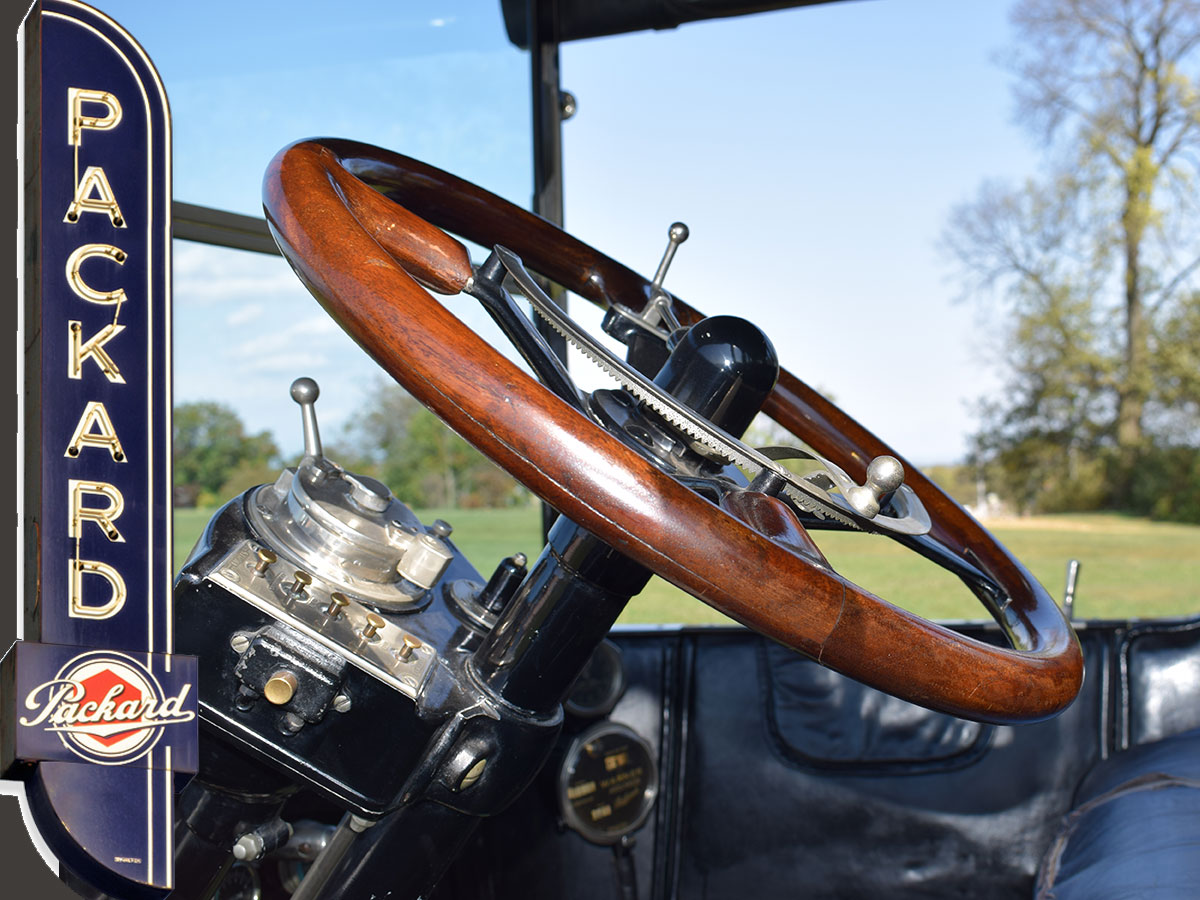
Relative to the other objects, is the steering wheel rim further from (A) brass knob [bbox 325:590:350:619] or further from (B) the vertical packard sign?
(A) brass knob [bbox 325:590:350:619]

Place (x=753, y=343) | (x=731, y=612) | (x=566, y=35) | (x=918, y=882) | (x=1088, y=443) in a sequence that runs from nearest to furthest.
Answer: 1. (x=731, y=612)
2. (x=753, y=343)
3. (x=918, y=882)
4. (x=566, y=35)
5. (x=1088, y=443)

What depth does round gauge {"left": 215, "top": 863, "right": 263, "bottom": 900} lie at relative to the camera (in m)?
1.10

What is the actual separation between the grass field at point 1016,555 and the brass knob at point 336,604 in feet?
0.45

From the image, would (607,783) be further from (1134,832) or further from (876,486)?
(876,486)

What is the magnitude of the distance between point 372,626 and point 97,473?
255 millimetres

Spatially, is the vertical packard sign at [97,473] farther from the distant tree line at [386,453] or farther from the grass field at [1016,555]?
the distant tree line at [386,453]

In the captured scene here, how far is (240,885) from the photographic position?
1115mm

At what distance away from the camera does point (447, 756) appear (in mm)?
890

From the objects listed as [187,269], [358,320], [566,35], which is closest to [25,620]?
[358,320]

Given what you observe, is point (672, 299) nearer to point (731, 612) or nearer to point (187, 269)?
point (731, 612)

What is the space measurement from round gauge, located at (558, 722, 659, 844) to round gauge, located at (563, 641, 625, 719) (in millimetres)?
27

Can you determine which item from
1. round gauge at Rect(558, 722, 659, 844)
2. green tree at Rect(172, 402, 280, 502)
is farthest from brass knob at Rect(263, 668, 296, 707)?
round gauge at Rect(558, 722, 659, 844)

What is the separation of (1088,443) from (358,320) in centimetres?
1404

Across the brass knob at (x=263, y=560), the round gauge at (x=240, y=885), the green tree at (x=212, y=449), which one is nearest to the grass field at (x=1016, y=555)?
the brass knob at (x=263, y=560)
